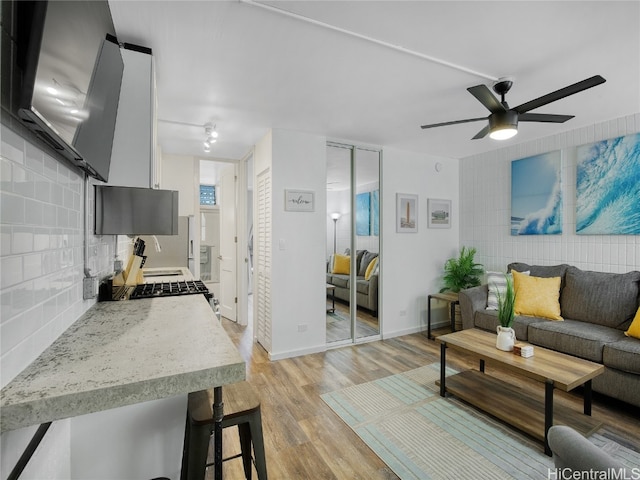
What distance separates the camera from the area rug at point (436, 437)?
1803 mm

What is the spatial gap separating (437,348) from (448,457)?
1980 mm

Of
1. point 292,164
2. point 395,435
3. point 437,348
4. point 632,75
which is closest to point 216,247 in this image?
point 292,164

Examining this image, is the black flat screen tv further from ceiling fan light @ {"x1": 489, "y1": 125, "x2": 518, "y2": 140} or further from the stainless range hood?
ceiling fan light @ {"x1": 489, "y1": 125, "x2": 518, "y2": 140}

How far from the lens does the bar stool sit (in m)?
1.25

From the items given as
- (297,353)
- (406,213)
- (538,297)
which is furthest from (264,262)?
(538,297)

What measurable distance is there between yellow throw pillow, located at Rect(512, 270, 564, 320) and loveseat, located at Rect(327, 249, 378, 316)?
1.62 meters

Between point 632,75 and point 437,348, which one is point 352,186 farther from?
point 632,75

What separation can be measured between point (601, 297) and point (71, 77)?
4151mm

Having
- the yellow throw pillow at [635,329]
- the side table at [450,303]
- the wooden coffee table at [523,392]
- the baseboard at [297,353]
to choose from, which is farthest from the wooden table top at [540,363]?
the baseboard at [297,353]

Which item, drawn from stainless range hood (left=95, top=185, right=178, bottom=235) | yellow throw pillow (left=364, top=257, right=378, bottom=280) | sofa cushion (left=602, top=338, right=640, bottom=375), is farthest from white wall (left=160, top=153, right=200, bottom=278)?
sofa cushion (left=602, top=338, right=640, bottom=375)

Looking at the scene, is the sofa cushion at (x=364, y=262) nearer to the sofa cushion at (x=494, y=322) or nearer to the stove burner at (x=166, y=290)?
the sofa cushion at (x=494, y=322)

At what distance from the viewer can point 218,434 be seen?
997 mm

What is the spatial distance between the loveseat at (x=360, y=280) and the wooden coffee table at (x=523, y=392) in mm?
1513

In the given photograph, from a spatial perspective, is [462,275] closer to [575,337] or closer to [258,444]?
[575,337]
